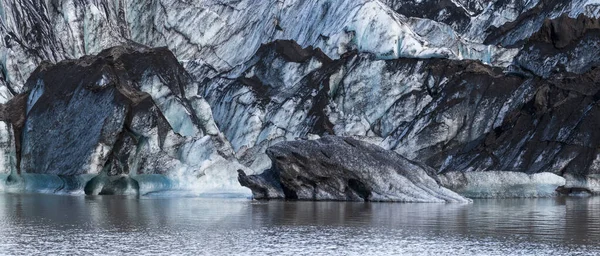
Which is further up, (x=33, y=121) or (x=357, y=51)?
(x=357, y=51)

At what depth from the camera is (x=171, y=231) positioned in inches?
908

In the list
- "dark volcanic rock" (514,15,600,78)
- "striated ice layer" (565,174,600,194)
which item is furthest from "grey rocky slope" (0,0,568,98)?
"striated ice layer" (565,174,600,194)

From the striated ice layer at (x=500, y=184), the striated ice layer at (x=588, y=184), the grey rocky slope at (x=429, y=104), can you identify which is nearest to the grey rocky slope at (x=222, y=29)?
the grey rocky slope at (x=429, y=104)

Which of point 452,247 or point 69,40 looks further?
point 69,40

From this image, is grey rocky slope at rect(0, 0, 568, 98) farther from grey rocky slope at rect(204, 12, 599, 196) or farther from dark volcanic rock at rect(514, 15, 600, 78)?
dark volcanic rock at rect(514, 15, 600, 78)

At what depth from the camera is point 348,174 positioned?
39781 millimetres

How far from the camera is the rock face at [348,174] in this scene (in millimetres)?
39500

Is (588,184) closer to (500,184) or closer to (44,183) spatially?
(500,184)

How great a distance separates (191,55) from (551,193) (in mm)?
36938

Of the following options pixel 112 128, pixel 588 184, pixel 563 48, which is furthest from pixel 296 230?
pixel 563 48

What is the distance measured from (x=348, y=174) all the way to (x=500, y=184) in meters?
8.45

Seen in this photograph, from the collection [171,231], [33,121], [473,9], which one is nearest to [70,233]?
[171,231]

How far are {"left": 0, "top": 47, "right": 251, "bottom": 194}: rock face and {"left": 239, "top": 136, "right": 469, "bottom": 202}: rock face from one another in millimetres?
6804

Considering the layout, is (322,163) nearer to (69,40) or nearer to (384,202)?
(384,202)
